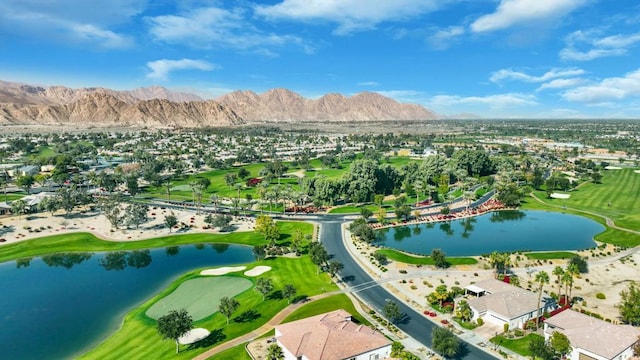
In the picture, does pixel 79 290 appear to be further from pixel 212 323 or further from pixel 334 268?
pixel 334 268

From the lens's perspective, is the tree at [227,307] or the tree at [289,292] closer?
the tree at [227,307]

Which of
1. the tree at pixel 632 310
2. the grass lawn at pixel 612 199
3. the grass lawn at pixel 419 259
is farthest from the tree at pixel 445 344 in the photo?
the grass lawn at pixel 612 199

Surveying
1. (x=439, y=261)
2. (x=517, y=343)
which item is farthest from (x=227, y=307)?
(x=439, y=261)

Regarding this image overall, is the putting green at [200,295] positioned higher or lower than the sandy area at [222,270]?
lower

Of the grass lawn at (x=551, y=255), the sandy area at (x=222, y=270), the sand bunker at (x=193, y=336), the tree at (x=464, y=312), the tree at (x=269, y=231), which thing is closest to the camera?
the sand bunker at (x=193, y=336)

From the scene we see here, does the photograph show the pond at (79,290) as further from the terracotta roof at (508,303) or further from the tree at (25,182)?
the tree at (25,182)

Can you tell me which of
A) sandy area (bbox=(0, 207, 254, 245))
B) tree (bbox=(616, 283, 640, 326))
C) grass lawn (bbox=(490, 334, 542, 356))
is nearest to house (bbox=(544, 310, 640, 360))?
grass lawn (bbox=(490, 334, 542, 356))

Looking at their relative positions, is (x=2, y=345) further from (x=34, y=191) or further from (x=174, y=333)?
(x=34, y=191)
